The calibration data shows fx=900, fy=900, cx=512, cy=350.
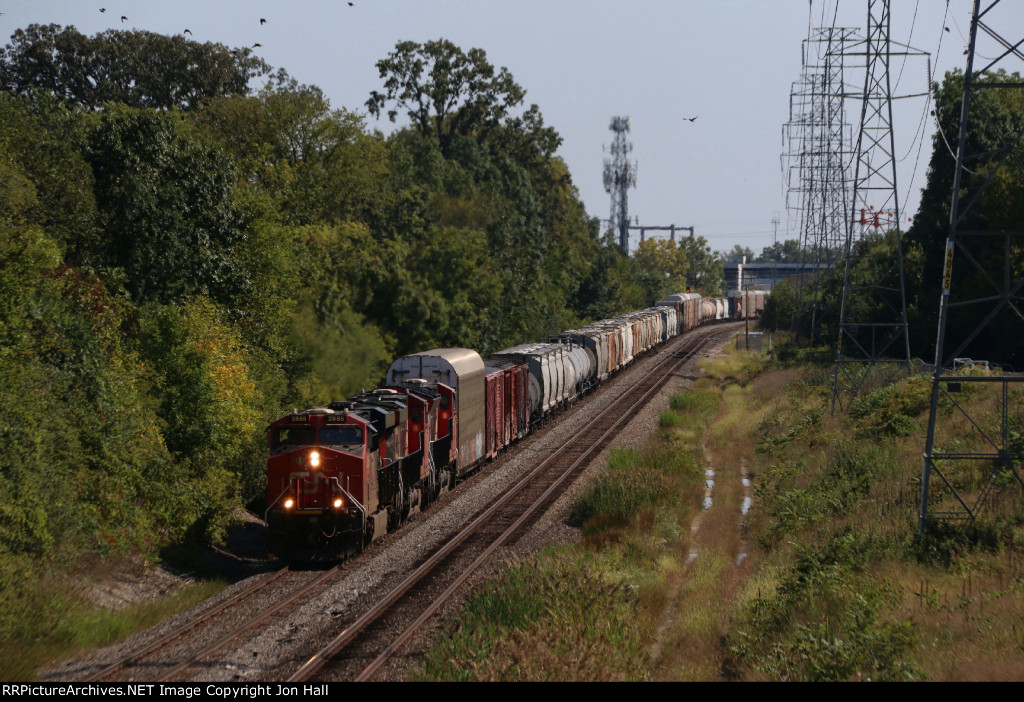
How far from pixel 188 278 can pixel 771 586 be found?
22.7 metres

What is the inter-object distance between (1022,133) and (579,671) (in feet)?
43.6

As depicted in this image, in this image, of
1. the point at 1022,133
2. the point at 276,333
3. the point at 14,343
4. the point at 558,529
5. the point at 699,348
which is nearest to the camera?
the point at 1022,133

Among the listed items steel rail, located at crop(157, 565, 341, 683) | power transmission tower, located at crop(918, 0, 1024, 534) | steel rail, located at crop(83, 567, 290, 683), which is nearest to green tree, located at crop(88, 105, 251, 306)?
steel rail, located at crop(83, 567, 290, 683)

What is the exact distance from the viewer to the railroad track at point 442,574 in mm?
14719

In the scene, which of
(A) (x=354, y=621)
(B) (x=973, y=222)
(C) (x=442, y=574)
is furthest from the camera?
(B) (x=973, y=222)

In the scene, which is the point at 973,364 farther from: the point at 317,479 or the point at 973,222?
the point at 317,479

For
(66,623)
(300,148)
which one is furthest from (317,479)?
(300,148)

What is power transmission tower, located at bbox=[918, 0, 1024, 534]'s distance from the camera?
17.5 m

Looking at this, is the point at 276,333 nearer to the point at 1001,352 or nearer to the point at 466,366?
the point at 466,366

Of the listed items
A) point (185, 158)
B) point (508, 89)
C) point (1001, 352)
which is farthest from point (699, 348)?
point (185, 158)

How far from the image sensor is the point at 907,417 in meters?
29.6

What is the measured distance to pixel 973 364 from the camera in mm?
38281

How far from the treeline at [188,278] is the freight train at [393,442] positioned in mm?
3876

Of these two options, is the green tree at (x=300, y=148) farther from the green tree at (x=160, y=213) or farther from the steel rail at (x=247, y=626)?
the steel rail at (x=247, y=626)
